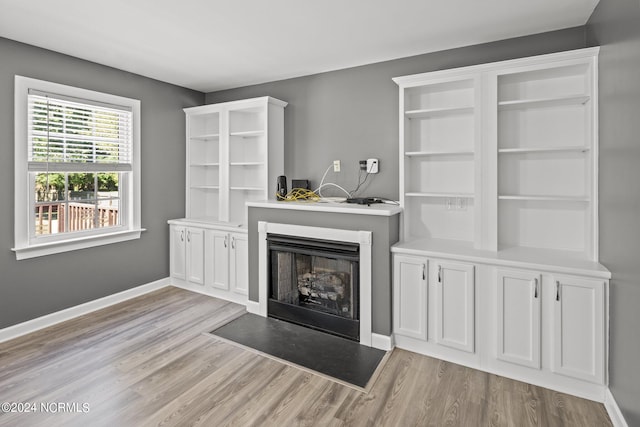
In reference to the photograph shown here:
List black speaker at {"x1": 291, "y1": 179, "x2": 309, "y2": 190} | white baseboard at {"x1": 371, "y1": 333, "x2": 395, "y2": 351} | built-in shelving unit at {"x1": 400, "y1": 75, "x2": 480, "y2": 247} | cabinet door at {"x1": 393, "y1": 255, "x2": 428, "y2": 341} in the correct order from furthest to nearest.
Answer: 1. black speaker at {"x1": 291, "y1": 179, "x2": 309, "y2": 190}
2. built-in shelving unit at {"x1": 400, "y1": 75, "x2": 480, "y2": 247}
3. white baseboard at {"x1": 371, "y1": 333, "x2": 395, "y2": 351}
4. cabinet door at {"x1": 393, "y1": 255, "x2": 428, "y2": 341}

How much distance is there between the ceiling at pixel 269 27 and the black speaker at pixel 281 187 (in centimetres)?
116

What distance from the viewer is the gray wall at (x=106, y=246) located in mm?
2939

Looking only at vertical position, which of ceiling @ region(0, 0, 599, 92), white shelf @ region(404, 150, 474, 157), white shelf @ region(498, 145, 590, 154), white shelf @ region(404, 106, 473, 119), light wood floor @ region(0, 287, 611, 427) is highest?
ceiling @ region(0, 0, 599, 92)

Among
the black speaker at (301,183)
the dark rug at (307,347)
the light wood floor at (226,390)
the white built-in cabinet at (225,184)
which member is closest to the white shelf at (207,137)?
the white built-in cabinet at (225,184)

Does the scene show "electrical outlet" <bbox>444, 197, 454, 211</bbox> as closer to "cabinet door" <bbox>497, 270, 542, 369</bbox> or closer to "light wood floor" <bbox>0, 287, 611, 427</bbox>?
"cabinet door" <bbox>497, 270, 542, 369</bbox>

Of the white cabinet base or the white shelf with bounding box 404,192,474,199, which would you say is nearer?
the white shelf with bounding box 404,192,474,199

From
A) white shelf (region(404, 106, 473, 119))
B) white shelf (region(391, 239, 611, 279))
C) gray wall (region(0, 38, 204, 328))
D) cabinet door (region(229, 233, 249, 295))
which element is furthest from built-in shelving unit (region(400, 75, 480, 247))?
gray wall (region(0, 38, 204, 328))

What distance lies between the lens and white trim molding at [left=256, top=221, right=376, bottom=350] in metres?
2.93

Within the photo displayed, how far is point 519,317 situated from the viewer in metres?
2.40

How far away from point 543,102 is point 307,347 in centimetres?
262

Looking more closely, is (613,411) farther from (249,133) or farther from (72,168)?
(72,168)

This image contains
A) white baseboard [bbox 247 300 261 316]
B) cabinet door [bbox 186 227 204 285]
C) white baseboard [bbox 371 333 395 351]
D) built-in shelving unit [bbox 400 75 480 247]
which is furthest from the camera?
cabinet door [bbox 186 227 204 285]

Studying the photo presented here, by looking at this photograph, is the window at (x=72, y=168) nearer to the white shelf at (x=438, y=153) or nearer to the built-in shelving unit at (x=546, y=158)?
the white shelf at (x=438, y=153)

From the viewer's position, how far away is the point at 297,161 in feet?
13.0
